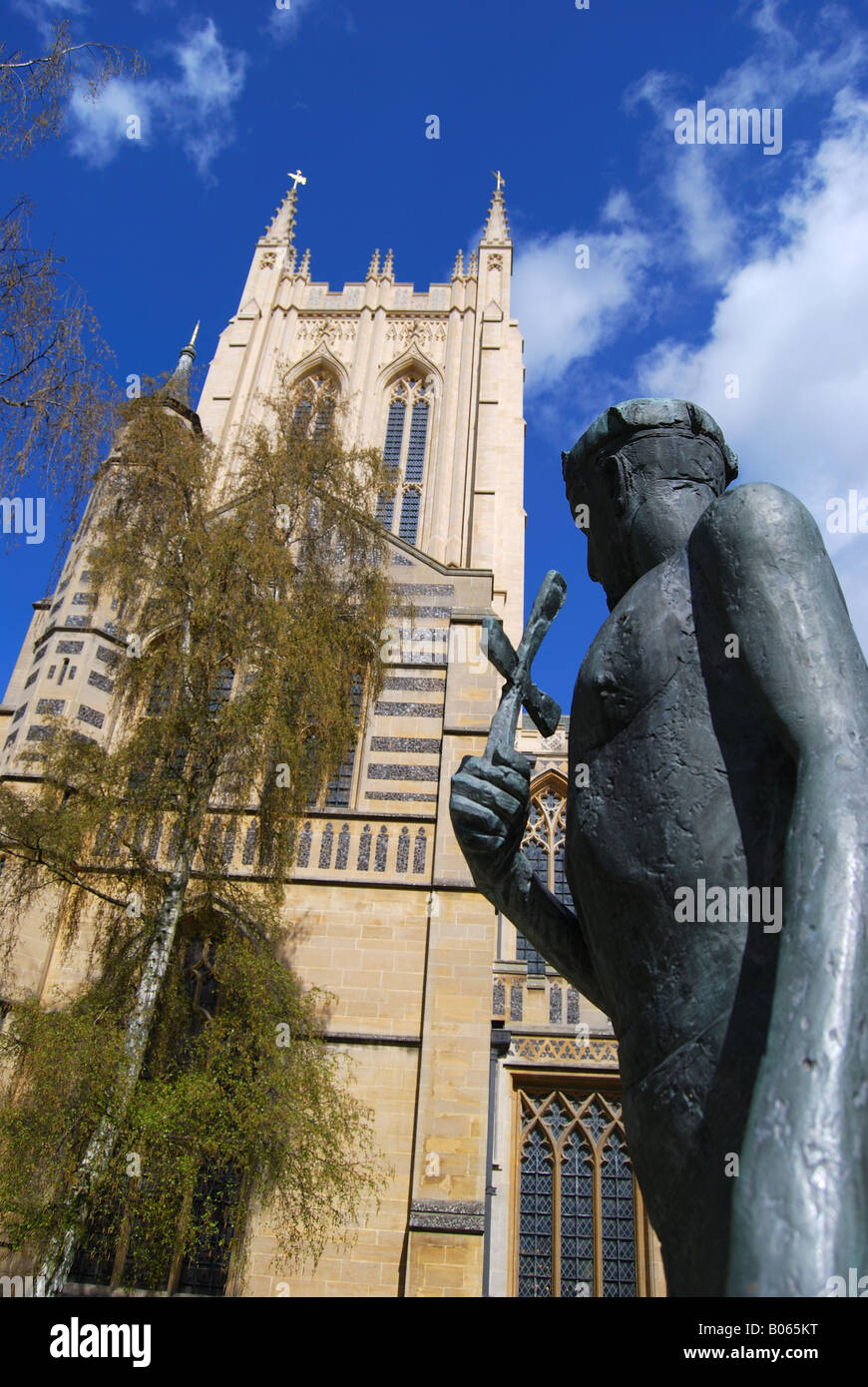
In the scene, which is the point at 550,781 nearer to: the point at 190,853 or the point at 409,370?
the point at 190,853

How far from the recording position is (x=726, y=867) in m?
1.30

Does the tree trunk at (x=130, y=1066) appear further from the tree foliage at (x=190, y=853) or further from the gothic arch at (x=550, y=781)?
the gothic arch at (x=550, y=781)

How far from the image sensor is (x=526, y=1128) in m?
12.7

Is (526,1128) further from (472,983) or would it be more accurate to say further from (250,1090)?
(250,1090)

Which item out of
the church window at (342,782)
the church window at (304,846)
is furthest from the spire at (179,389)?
the church window at (304,846)

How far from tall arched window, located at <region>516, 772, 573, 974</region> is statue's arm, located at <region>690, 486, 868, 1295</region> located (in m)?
14.3

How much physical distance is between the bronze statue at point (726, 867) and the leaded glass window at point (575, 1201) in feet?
39.0

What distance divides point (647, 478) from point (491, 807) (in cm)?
70

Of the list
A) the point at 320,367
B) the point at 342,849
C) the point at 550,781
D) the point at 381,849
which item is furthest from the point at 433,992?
the point at 320,367

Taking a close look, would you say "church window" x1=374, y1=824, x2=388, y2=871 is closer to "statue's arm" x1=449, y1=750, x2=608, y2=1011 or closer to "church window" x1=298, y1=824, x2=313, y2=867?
"church window" x1=298, y1=824, x2=313, y2=867

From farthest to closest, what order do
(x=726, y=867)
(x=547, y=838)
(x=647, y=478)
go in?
1. (x=547, y=838)
2. (x=647, y=478)
3. (x=726, y=867)

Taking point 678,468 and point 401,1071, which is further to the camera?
point 401,1071

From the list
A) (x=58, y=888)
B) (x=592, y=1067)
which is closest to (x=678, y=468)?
(x=58, y=888)
